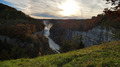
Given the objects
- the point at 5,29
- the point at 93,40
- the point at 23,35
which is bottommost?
the point at 93,40

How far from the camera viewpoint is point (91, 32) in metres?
75.3

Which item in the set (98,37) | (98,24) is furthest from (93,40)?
(98,24)

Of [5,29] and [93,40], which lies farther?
[93,40]

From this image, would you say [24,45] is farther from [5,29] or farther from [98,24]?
[98,24]

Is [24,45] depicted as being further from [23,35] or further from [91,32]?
[91,32]

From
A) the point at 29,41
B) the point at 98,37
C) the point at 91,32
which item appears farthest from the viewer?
the point at 91,32

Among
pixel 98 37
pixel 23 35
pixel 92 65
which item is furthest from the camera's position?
pixel 98 37

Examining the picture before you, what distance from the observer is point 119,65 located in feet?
17.1

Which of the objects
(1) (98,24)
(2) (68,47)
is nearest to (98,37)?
(1) (98,24)

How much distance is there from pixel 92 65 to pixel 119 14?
5.66 metres

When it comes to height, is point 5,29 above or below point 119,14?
below

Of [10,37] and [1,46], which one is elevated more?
[10,37]

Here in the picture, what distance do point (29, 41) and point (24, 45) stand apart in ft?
11.0

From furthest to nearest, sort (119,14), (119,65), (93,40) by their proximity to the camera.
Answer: (93,40), (119,14), (119,65)
